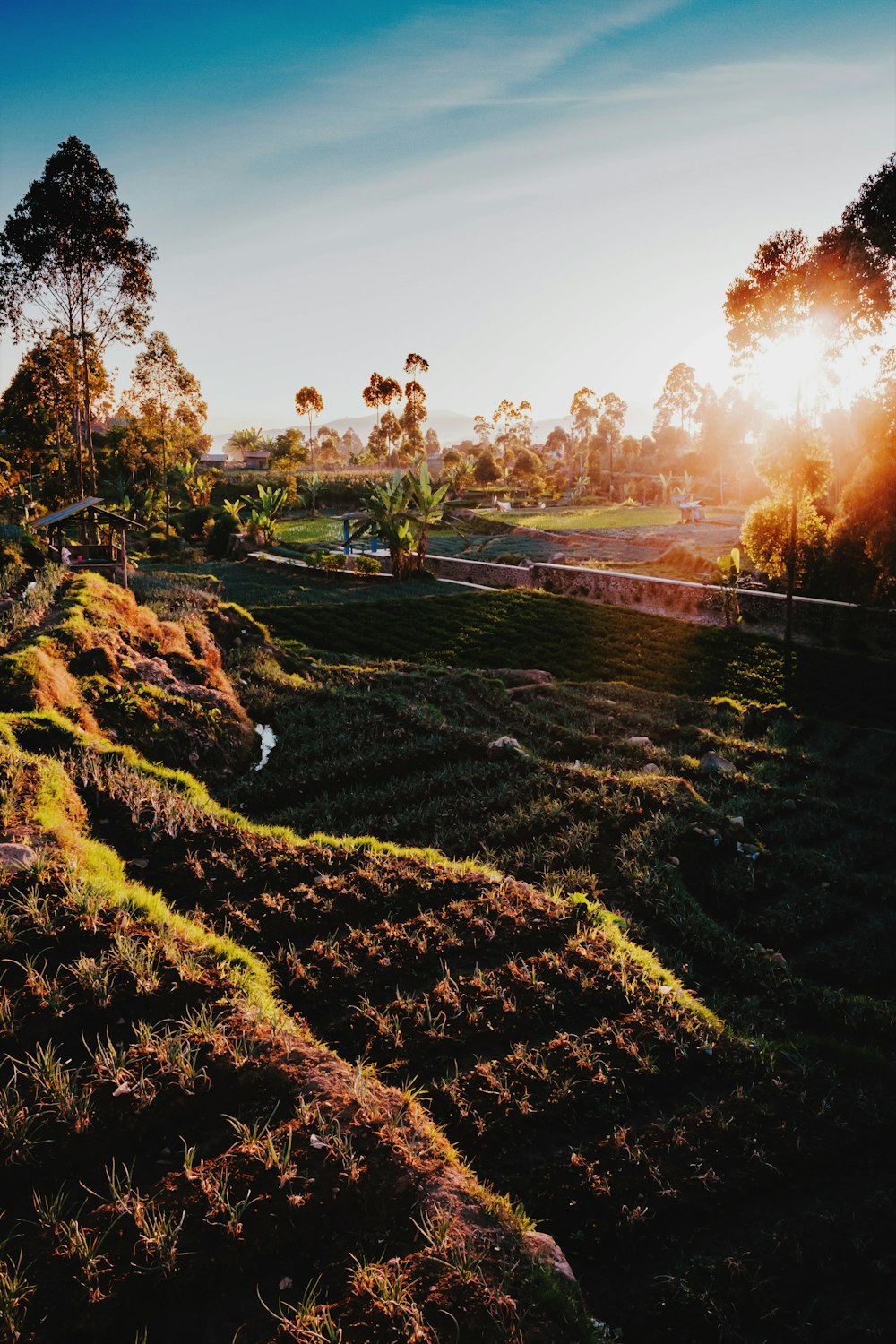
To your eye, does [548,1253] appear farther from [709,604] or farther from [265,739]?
[709,604]

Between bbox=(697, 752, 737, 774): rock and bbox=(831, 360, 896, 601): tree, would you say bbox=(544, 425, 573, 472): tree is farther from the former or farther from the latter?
bbox=(697, 752, 737, 774): rock

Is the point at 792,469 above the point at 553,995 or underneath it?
above

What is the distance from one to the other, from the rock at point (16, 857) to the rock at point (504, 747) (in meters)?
6.62

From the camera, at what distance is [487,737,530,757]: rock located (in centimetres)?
1120

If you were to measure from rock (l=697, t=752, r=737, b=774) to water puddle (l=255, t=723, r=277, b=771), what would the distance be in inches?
270

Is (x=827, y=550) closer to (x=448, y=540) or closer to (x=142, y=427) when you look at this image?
(x=448, y=540)

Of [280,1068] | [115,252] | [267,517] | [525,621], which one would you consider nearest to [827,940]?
[280,1068]

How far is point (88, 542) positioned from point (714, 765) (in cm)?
1826

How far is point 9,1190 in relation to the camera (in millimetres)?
3705

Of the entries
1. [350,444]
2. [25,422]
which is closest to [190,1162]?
[25,422]

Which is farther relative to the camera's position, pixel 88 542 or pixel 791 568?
pixel 791 568

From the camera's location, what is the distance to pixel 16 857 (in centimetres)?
584

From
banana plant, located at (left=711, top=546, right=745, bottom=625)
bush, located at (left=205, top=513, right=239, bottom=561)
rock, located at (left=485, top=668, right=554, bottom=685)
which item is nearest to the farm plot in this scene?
rock, located at (left=485, top=668, right=554, bottom=685)

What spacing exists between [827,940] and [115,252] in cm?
3507
